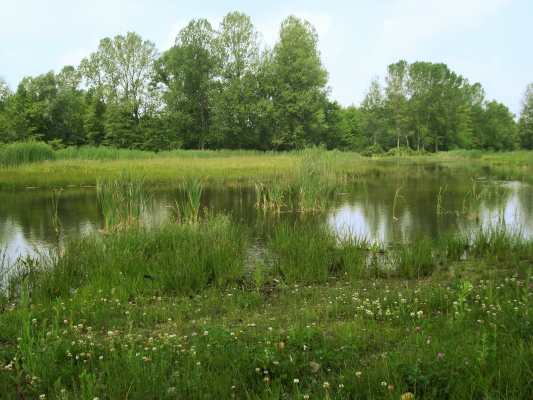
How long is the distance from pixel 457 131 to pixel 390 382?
2839 inches

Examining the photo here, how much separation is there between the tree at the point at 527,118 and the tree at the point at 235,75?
3700 centimetres

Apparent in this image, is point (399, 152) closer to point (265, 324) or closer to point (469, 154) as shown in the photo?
point (469, 154)

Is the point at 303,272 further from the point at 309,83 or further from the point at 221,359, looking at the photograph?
the point at 309,83

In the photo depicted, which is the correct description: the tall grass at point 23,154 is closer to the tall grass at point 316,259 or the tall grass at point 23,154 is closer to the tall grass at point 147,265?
the tall grass at point 147,265

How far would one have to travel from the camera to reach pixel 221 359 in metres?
2.89

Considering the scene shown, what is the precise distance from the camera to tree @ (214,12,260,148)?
43.1 m

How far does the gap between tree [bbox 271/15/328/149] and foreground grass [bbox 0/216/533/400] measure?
124 ft

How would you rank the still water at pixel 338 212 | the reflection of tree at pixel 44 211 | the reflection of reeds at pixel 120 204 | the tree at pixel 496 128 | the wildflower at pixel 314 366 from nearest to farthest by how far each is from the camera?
1. the wildflower at pixel 314 366
2. the reflection of reeds at pixel 120 204
3. the still water at pixel 338 212
4. the reflection of tree at pixel 44 211
5. the tree at pixel 496 128

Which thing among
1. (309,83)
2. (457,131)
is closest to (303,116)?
(309,83)

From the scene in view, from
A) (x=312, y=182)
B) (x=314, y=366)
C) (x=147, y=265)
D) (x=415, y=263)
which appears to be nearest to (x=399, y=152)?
(x=312, y=182)

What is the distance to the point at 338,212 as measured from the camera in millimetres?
12531

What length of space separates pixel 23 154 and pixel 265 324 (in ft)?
79.8

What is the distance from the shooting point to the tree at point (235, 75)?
43.1 meters

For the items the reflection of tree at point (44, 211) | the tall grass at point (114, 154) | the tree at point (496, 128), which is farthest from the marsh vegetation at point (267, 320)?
the tree at point (496, 128)
